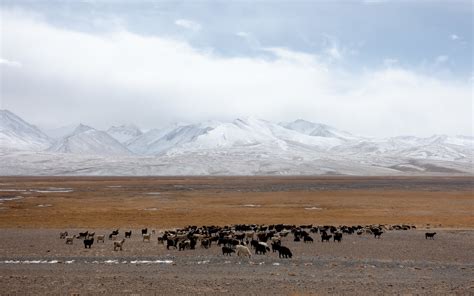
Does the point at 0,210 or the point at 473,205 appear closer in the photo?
the point at 0,210

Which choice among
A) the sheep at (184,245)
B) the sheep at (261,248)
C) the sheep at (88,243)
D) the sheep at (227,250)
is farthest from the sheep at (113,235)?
the sheep at (261,248)

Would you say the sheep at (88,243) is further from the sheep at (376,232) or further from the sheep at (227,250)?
the sheep at (376,232)

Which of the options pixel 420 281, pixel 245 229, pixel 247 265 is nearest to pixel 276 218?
pixel 245 229

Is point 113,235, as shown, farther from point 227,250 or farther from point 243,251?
point 243,251

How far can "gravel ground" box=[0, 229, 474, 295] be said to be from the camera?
1620 cm

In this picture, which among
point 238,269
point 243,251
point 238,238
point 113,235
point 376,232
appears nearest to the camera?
point 238,269

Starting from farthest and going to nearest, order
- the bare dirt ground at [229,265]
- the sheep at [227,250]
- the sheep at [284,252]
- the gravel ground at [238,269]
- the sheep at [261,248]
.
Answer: the sheep at [261,248] → the sheep at [227,250] → the sheep at [284,252] → the bare dirt ground at [229,265] → the gravel ground at [238,269]

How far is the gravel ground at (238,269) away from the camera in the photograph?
1620 cm

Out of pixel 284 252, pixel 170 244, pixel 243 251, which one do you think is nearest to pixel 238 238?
pixel 170 244

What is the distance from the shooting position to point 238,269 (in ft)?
66.3

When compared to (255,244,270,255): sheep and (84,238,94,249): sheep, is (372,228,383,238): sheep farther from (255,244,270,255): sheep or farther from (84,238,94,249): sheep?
(84,238,94,249): sheep

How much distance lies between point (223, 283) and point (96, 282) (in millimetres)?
4494

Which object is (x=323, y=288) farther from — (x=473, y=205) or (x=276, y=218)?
(x=473, y=205)

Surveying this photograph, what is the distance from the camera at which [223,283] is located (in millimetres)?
17062
